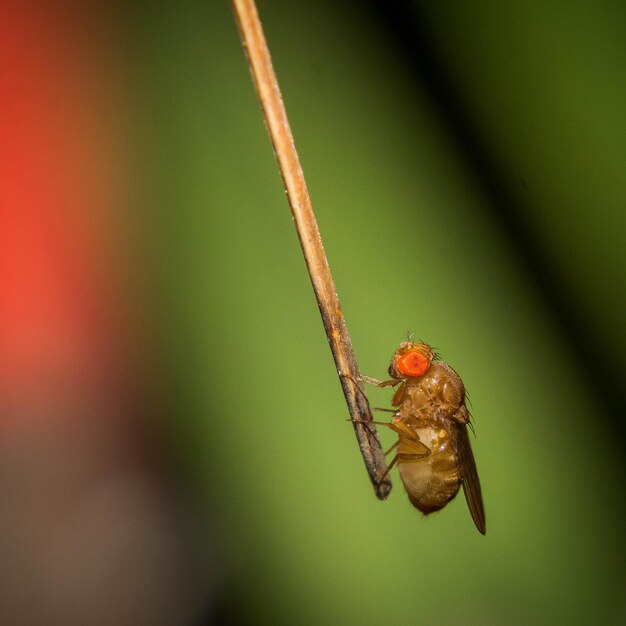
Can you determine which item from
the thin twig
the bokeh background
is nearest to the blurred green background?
the bokeh background

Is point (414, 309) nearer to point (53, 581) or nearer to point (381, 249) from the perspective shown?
point (381, 249)

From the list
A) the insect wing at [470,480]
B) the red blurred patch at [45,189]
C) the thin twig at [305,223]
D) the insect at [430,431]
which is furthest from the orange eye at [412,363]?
the red blurred patch at [45,189]

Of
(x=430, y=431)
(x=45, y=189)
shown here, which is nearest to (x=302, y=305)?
(x=430, y=431)

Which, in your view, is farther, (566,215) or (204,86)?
(204,86)

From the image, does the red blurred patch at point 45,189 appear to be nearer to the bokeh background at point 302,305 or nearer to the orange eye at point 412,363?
the bokeh background at point 302,305

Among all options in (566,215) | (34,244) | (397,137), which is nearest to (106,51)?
(34,244)

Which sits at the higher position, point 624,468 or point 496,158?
point 496,158

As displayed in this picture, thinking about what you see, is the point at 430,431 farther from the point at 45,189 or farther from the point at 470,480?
the point at 45,189
